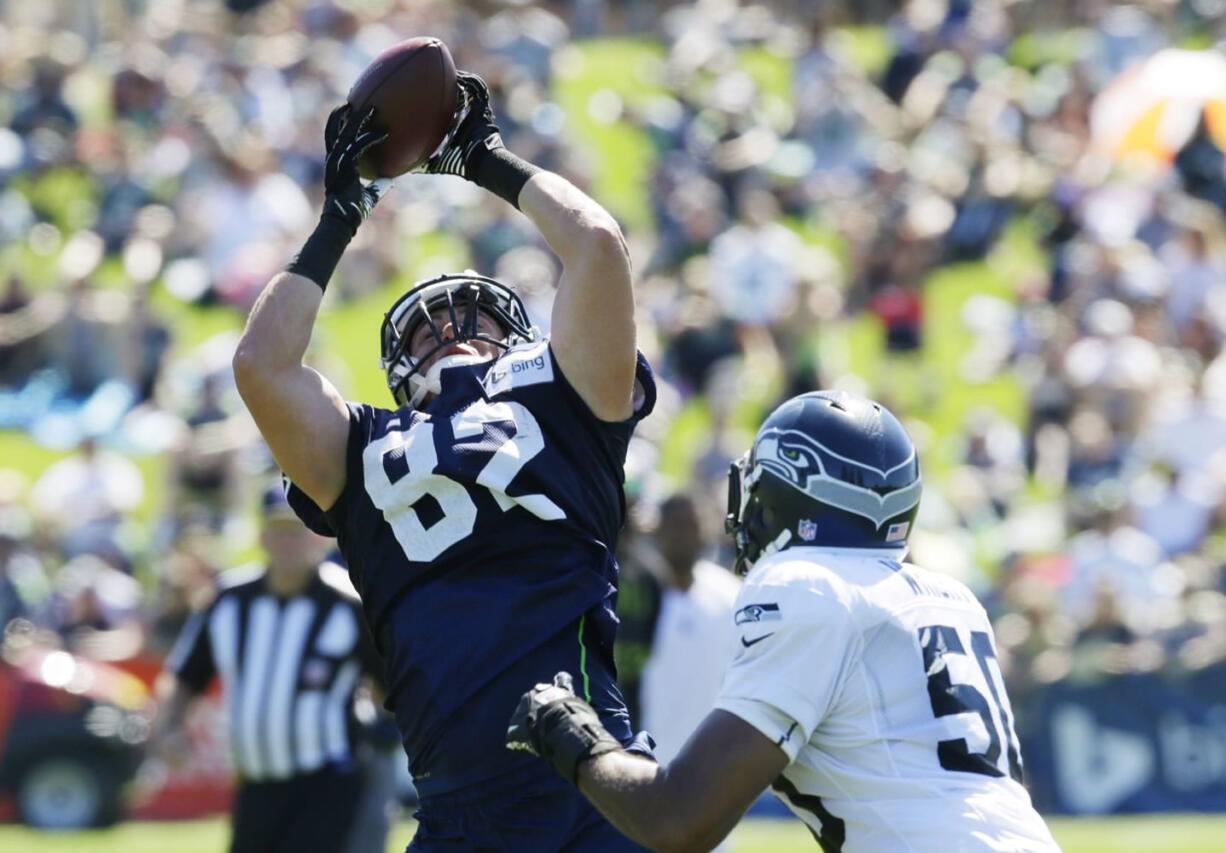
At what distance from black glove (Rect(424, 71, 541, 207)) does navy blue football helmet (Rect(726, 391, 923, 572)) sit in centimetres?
89

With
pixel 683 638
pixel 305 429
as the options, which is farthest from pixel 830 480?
pixel 683 638

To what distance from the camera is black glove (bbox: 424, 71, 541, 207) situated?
14.1 ft

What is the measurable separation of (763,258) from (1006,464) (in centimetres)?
240

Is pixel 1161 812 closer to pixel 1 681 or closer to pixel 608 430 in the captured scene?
pixel 1 681

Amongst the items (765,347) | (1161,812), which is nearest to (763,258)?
(765,347)

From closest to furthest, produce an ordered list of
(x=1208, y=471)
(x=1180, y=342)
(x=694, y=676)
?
(x=694, y=676) < (x=1208, y=471) < (x=1180, y=342)

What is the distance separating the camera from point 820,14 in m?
17.8

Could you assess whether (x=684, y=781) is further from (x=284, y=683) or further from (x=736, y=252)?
(x=736, y=252)

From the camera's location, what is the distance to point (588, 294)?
4.05m

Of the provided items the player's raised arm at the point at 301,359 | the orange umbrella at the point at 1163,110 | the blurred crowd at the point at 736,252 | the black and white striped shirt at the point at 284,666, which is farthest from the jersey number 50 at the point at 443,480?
the orange umbrella at the point at 1163,110

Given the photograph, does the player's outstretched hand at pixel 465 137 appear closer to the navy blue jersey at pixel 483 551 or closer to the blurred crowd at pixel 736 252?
the navy blue jersey at pixel 483 551

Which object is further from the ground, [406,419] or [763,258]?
[406,419]

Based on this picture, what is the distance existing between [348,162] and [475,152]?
290 millimetres

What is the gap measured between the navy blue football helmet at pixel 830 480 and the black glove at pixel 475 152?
893 mm
